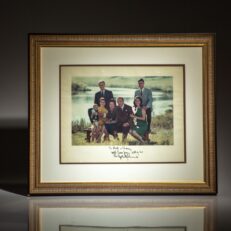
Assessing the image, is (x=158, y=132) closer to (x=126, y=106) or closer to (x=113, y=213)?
(x=126, y=106)

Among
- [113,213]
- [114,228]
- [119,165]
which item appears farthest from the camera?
[119,165]

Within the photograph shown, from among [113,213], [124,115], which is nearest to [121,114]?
[124,115]

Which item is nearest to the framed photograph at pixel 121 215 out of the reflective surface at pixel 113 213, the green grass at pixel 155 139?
the reflective surface at pixel 113 213

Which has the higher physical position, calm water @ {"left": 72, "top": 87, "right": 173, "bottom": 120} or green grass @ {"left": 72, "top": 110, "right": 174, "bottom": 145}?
calm water @ {"left": 72, "top": 87, "right": 173, "bottom": 120}

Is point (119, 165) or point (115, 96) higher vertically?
point (115, 96)

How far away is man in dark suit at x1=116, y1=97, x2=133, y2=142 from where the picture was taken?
1.02 meters

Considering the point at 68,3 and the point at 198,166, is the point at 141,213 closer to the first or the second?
the point at 198,166

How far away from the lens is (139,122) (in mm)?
1021

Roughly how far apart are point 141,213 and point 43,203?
19cm

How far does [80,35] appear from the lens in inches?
40.1

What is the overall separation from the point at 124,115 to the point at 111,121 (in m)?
0.03

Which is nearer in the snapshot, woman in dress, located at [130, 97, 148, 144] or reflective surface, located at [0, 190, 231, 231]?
reflective surface, located at [0, 190, 231, 231]

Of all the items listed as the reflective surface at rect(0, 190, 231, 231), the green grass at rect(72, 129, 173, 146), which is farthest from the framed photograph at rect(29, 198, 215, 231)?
the green grass at rect(72, 129, 173, 146)

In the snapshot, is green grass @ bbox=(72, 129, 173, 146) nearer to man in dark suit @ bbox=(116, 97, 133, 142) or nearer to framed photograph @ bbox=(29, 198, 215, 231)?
man in dark suit @ bbox=(116, 97, 133, 142)
